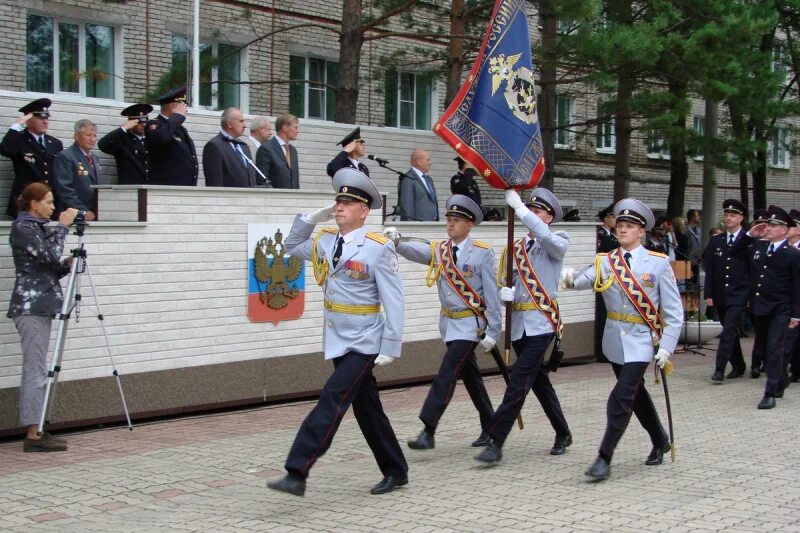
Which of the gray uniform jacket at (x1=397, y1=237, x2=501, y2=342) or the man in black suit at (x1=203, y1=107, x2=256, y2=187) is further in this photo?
the man in black suit at (x1=203, y1=107, x2=256, y2=187)

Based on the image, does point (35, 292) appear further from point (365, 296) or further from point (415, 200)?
point (415, 200)

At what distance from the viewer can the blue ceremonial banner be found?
32.1 ft

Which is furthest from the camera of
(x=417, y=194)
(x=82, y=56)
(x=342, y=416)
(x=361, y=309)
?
(x=82, y=56)

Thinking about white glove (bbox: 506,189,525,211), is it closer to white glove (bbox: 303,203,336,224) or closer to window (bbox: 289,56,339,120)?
white glove (bbox: 303,203,336,224)

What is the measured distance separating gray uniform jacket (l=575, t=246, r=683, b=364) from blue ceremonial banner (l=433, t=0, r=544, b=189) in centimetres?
145

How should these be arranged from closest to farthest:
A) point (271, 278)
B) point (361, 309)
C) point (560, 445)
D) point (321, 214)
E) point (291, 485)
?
point (291, 485) → point (361, 309) → point (321, 214) → point (560, 445) → point (271, 278)

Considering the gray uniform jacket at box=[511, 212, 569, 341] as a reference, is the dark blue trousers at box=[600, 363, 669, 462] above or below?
below

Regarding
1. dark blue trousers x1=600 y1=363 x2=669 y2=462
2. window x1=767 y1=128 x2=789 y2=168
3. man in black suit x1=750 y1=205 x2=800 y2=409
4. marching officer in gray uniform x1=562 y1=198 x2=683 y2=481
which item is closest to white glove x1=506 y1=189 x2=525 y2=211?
marching officer in gray uniform x1=562 y1=198 x2=683 y2=481

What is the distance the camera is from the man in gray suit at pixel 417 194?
1343cm

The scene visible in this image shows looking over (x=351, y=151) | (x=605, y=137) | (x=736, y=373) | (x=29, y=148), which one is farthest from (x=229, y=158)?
(x=605, y=137)

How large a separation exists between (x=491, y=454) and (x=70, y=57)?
12.0 m

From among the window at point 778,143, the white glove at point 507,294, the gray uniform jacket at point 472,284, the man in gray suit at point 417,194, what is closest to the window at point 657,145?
the window at point 778,143

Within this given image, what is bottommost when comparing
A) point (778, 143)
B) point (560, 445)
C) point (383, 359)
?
point (560, 445)

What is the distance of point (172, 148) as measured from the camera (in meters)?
11.3
